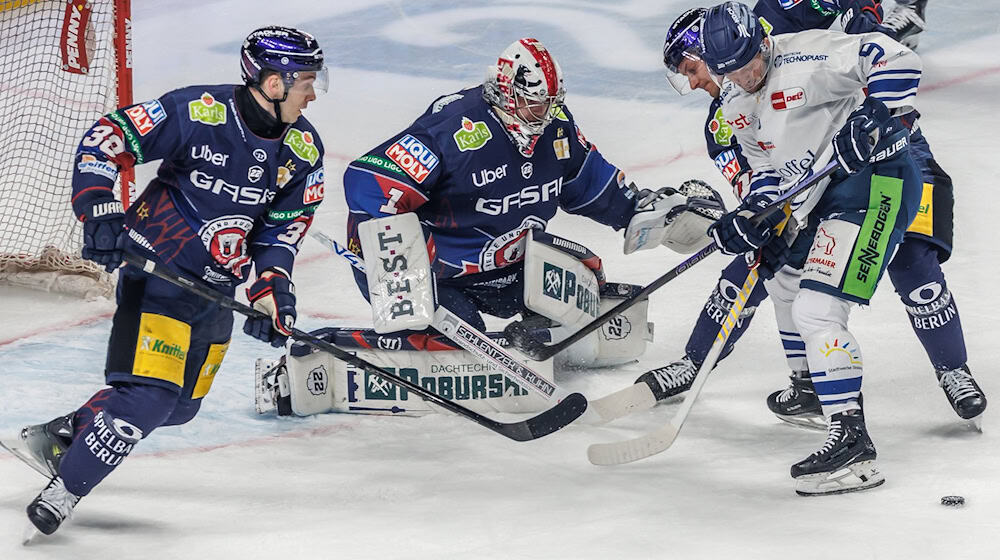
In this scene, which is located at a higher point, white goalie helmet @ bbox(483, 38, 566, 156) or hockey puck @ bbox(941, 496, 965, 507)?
white goalie helmet @ bbox(483, 38, 566, 156)

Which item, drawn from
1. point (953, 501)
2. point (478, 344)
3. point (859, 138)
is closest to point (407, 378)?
point (478, 344)

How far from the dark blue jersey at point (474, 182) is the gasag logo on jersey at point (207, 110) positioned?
0.62 m

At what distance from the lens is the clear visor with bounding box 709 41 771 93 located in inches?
128

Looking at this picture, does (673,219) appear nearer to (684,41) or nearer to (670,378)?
(670,378)

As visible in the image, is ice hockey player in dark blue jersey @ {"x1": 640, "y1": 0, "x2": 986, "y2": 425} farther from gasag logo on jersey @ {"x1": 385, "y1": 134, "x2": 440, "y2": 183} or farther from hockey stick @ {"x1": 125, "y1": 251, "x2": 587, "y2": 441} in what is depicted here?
gasag logo on jersey @ {"x1": 385, "y1": 134, "x2": 440, "y2": 183}

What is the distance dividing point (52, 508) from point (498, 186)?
5.20 ft

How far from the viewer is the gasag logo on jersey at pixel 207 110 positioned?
10.2 feet

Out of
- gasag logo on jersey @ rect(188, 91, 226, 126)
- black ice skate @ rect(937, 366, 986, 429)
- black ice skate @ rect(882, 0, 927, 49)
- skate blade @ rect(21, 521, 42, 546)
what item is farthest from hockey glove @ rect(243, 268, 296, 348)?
black ice skate @ rect(882, 0, 927, 49)

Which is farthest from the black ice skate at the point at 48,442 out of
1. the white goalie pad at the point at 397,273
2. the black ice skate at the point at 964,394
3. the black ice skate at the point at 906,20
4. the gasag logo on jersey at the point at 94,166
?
the black ice skate at the point at 906,20

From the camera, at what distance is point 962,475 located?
314 cm

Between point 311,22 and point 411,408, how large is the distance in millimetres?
4201

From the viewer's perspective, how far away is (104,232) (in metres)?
2.90

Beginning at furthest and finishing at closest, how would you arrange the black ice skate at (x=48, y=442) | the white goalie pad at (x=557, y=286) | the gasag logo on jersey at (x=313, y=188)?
the white goalie pad at (x=557, y=286) → the gasag logo on jersey at (x=313, y=188) → the black ice skate at (x=48, y=442)

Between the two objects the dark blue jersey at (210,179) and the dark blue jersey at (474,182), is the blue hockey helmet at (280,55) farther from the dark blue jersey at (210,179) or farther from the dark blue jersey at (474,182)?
the dark blue jersey at (474,182)
